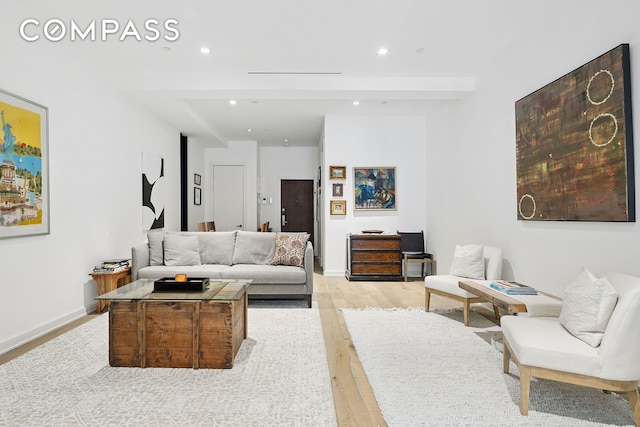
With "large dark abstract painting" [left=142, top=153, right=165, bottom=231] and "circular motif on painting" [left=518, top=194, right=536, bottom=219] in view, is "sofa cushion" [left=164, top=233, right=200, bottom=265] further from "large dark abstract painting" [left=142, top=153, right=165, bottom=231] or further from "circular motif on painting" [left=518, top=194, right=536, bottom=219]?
"circular motif on painting" [left=518, top=194, right=536, bottom=219]

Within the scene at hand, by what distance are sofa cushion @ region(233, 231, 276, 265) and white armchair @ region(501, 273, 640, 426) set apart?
3105 mm

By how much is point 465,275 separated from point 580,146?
169cm

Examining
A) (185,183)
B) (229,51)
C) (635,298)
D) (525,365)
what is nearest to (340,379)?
(525,365)

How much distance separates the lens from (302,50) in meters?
3.78

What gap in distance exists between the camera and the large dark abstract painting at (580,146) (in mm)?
2309

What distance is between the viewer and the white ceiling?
3.03 m

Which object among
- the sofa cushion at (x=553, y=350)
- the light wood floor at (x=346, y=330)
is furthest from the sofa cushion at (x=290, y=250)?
the sofa cushion at (x=553, y=350)

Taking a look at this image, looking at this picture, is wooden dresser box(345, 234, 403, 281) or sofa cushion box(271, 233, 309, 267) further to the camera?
wooden dresser box(345, 234, 403, 281)

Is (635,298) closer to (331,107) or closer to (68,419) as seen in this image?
(68,419)

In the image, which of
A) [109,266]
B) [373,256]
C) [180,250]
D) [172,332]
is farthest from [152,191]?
[373,256]

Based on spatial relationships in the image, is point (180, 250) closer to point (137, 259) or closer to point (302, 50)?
point (137, 259)

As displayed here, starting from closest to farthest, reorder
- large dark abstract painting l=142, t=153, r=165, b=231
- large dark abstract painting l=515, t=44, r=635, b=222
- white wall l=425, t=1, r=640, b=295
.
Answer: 1. large dark abstract painting l=515, t=44, r=635, b=222
2. white wall l=425, t=1, r=640, b=295
3. large dark abstract painting l=142, t=153, r=165, b=231

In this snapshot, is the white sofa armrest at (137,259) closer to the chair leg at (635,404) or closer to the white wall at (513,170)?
the white wall at (513,170)

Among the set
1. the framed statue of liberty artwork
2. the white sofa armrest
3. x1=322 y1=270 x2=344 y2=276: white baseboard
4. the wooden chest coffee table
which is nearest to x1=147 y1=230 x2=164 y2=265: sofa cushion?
the white sofa armrest
